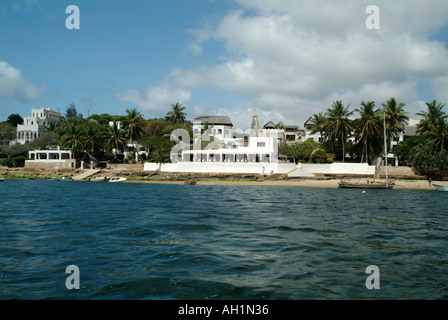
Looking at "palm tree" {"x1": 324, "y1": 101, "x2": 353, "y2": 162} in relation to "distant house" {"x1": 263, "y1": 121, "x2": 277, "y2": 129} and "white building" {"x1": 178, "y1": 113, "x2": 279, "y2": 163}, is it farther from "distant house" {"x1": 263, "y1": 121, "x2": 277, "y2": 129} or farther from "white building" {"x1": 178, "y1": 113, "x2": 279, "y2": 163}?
"distant house" {"x1": 263, "y1": 121, "x2": 277, "y2": 129}

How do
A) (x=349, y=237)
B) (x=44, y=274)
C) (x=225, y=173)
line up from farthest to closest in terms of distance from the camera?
(x=225, y=173) < (x=349, y=237) < (x=44, y=274)

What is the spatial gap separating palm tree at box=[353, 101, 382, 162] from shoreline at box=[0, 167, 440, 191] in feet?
31.5

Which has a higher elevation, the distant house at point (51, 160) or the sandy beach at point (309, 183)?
the distant house at point (51, 160)

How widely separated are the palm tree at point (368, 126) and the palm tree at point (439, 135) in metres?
7.87

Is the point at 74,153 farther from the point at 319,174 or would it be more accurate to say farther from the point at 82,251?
the point at 82,251

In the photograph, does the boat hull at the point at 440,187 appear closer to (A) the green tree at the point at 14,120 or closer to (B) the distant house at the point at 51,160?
(B) the distant house at the point at 51,160

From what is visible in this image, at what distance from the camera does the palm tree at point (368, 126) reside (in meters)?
60.3

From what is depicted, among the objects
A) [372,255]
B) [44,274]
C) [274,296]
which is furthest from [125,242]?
[372,255]

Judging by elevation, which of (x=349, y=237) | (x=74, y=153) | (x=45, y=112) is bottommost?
(x=349, y=237)

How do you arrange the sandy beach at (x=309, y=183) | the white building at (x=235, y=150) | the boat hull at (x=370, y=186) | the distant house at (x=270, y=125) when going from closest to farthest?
1. the boat hull at (x=370, y=186)
2. the sandy beach at (x=309, y=183)
3. the white building at (x=235, y=150)
4. the distant house at (x=270, y=125)

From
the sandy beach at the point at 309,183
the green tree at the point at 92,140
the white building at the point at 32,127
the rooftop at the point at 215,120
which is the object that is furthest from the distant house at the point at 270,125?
the white building at the point at 32,127

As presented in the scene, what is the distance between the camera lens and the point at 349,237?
44.6 feet

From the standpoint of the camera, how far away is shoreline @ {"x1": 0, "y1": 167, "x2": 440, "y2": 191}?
5200 cm

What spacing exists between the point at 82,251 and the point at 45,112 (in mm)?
115537
